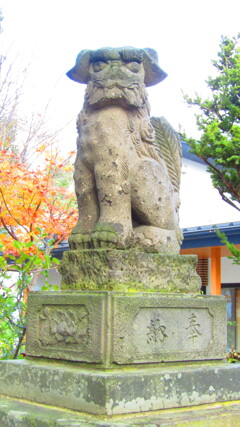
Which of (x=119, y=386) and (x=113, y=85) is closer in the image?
(x=119, y=386)

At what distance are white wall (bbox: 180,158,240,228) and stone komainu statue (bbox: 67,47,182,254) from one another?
11586 mm

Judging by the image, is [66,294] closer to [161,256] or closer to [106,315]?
[106,315]

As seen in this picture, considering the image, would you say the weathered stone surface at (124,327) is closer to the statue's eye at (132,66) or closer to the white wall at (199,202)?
the statue's eye at (132,66)

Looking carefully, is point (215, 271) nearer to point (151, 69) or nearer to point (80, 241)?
point (151, 69)

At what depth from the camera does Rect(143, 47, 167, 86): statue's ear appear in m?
4.27

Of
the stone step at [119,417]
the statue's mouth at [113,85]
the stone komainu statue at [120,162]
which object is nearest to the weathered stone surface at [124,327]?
the stone step at [119,417]

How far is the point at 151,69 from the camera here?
4.33m

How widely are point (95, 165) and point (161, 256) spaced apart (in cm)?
83

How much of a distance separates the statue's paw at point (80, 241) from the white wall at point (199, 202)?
11.8m

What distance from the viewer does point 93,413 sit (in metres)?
3.25

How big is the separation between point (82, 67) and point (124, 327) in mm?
2020

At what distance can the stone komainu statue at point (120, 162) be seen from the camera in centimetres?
396

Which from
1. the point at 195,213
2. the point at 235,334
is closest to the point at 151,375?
the point at 235,334

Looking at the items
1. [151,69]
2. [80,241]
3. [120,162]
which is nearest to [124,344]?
[80,241]
